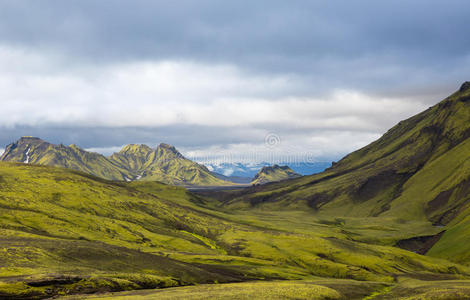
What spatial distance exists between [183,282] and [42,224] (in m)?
91.9

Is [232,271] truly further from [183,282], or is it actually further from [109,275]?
[109,275]

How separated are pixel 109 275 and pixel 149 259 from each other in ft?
98.7

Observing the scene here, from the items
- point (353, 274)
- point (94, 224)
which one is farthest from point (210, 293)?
point (94, 224)

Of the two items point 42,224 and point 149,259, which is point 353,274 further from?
point 42,224

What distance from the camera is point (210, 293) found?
8300cm

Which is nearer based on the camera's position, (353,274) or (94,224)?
(353,274)

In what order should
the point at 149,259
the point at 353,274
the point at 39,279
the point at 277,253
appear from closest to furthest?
the point at 39,279 → the point at 149,259 → the point at 353,274 → the point at 277,253

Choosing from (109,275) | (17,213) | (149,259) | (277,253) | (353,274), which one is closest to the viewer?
(109,275)

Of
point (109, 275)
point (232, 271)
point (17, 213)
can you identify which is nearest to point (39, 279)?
point (109, 275)

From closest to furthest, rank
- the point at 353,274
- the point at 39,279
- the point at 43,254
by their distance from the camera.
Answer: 1. the point at 39,279
2. the point at 43,254
3. the point at 353,274

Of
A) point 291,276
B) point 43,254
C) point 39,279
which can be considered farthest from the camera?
point 291,276

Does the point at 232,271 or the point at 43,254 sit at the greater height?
the point at 43,254

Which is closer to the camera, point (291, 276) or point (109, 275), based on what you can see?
point (109, 275)

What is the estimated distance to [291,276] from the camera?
135875 mm
